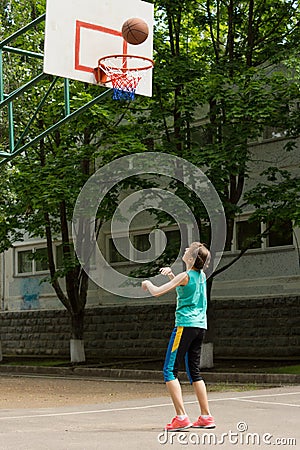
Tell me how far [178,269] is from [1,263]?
1451cm

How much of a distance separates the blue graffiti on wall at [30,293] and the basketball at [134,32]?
23425mm

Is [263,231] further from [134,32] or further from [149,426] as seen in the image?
[149,426]

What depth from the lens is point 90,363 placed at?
26891mm

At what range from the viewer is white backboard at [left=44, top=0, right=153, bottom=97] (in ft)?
40.7

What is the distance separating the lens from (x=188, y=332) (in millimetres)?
9219

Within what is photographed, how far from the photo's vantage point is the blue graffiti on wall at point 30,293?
34.9 metres

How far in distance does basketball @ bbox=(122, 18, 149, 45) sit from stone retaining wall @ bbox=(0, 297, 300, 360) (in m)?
14.2

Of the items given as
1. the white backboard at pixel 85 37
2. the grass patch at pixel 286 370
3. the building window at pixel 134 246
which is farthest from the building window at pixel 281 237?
the white backboard at pixel 85 37

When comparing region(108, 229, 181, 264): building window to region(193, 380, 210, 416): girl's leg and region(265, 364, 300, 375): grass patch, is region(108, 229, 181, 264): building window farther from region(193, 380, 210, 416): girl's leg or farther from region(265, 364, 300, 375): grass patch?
region(193, 380, 210, 416): girl's leg

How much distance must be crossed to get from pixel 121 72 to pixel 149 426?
531 cm

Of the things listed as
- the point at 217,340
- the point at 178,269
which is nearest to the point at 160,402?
the point at 178,269

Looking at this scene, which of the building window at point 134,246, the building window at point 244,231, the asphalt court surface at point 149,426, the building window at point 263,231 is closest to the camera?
the asphalt court surface at point 149,426

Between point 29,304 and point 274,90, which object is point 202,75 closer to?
point 274,90

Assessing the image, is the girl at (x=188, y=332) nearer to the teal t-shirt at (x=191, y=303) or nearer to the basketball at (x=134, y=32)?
the teal t-shirt at (x=191, y=303)
